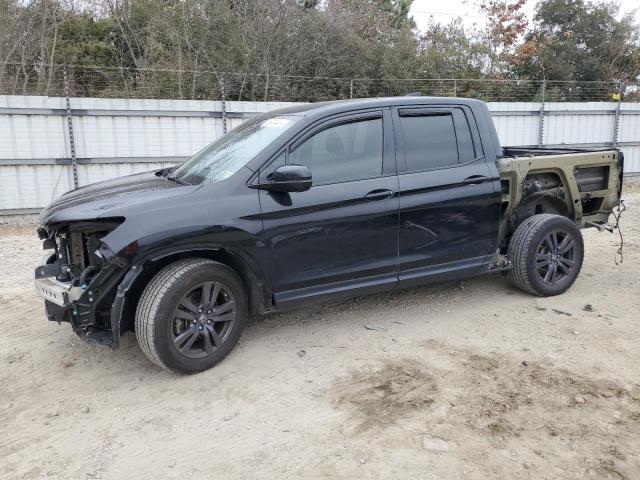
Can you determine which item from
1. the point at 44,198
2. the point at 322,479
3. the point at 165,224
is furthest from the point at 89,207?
the point at 44,198

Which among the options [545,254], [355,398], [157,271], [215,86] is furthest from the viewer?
[215,86]

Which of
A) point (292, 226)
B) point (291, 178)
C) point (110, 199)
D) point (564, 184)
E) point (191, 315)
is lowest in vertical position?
point (191, 315)

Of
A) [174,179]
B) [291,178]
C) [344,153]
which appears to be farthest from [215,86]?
[291,178]

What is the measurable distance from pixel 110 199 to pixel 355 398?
217 cm

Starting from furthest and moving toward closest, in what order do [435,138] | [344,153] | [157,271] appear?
[435,138] → [344,153] → [157,271]

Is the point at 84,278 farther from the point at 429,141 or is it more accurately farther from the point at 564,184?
the point at 564,184

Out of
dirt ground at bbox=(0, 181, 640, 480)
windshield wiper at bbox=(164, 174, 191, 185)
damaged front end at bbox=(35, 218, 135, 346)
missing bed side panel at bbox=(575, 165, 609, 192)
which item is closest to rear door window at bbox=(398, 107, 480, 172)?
dirt ground at bbox=(0, 181, 640, 480)

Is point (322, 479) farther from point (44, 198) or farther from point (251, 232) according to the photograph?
point (44, 198)

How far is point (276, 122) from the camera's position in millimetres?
4523

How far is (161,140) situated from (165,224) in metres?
7.19

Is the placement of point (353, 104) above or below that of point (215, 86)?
below

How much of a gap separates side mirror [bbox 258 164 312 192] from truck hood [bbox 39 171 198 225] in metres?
0.59

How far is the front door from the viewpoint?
4.12 meters

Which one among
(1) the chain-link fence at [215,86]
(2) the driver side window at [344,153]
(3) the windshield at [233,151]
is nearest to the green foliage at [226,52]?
(1) the chain-link fence at [215,86]
